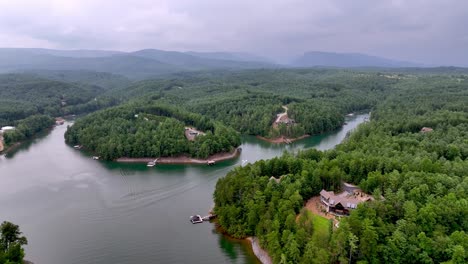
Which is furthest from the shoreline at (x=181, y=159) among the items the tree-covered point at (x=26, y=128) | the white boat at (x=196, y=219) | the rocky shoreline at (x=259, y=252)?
the tree-covered point at (x=26, y=128)

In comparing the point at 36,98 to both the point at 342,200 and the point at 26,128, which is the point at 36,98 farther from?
the point at 342,200

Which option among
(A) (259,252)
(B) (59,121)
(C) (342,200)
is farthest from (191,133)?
(B) (59,121)

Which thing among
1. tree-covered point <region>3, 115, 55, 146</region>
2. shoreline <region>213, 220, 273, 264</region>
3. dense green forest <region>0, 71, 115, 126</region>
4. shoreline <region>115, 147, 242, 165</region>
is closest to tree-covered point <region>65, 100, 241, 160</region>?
shoreline <region>115, 147, 242, 165</region>

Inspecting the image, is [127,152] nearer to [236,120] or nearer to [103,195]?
[103,195]

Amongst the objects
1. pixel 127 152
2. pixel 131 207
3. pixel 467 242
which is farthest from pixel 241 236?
pixel 127 152

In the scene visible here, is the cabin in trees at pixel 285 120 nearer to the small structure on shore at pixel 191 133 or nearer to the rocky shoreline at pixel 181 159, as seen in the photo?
the small structure on shore at pixel 191 133
